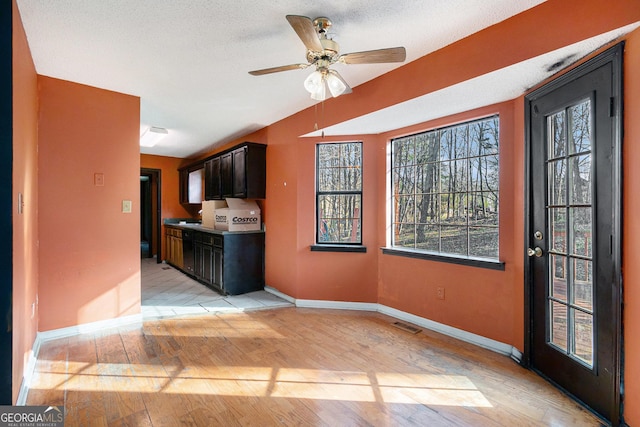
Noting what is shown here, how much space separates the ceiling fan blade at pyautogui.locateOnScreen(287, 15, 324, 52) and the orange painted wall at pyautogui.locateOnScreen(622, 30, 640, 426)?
1.71 meters

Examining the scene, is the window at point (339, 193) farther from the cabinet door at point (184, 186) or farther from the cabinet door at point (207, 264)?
the cabinet door at point (184, 186)

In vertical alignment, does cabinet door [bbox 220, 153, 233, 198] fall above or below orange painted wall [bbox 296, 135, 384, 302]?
above

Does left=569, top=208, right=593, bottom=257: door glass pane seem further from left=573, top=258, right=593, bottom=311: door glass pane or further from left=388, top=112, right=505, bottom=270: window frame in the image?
left=388, top=112, right=505, bottom=270: window frame

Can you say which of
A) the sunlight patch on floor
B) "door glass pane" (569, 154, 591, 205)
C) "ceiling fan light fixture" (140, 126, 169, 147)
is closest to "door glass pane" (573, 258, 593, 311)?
"door glass pane" (569, 154, 591, 205)

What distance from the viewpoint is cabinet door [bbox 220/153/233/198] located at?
4992 millimetres

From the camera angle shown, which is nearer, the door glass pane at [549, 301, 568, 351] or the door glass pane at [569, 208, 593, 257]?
the door glass pane at [569, 208, 593, 257]

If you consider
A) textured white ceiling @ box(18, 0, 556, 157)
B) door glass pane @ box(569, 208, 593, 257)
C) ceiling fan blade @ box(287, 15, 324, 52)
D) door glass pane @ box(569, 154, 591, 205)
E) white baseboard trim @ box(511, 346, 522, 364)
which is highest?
textured white ceiling @ box(18, 0, 556, 157)

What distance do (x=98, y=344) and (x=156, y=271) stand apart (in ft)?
11.0

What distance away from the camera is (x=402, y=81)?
9.17ft

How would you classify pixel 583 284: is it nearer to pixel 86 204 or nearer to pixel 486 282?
pixel 486 282

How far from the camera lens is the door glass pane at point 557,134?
7.28 ft

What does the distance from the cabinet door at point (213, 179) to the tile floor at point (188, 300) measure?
150cm

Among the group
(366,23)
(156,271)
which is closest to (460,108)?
(366,23)

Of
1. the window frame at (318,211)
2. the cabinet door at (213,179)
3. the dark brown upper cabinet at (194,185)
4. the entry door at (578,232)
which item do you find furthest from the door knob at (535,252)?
the dark brown upper cabinet at (194,185)
